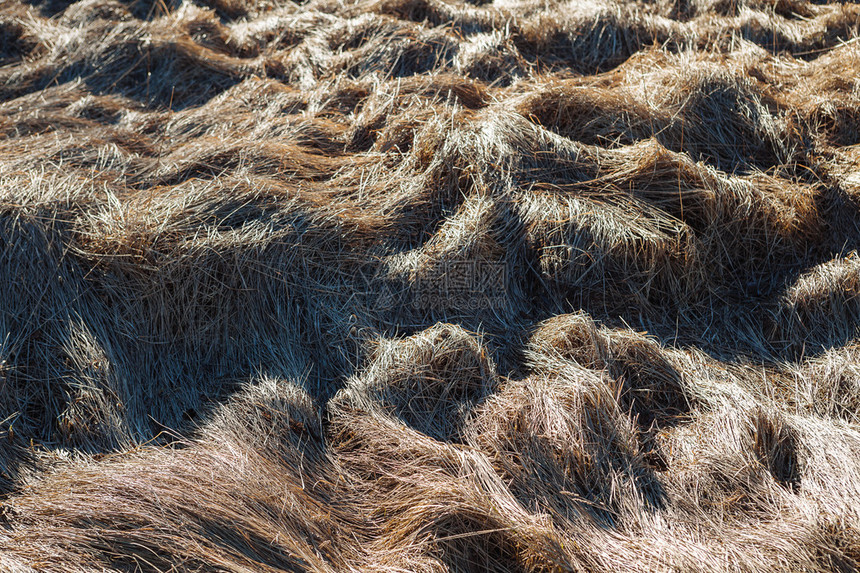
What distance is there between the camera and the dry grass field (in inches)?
81.9

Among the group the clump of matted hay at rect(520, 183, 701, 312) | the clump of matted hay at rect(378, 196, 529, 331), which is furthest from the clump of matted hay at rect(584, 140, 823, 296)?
the clump of matted hay at rect(378, 196, 529, 331)

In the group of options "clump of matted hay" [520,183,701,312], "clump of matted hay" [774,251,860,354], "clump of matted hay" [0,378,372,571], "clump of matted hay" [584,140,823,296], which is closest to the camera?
"clump of matted hay" [0,378,372,571]

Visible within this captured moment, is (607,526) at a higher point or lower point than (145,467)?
lower

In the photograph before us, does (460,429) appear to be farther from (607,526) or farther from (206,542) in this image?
(206,542)

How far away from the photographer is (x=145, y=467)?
2.21m

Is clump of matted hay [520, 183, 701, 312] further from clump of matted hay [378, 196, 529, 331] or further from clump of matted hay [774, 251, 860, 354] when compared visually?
clump of matted hay [774, 251, 860, 354]

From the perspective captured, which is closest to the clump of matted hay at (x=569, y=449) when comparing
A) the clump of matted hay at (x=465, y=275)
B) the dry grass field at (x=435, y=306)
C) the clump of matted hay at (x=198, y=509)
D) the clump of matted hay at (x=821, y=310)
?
the dry grass field at (x=435, y=306)

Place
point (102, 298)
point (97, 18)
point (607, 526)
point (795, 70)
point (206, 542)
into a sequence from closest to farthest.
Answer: point (206, 542), point (607, 526), point (102, 298), point (795, 70), point (97, 18)

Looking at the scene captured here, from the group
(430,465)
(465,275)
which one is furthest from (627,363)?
(430,465)

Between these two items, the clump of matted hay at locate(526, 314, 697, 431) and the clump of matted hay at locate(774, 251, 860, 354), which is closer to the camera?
the clump of matted hay at locate(526, 314, 697, 431)

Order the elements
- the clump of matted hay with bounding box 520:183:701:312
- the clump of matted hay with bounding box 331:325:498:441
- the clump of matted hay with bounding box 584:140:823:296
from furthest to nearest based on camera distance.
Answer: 1. the clump of matted hay with bounding box 584:140:823:296
2. the clump of matted hay with bounding box 520:183:701:312
3. the clump of matted hay with bounding box 331:325:498:441

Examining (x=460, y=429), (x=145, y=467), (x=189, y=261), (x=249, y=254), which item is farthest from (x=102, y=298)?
(x=460, y=429)

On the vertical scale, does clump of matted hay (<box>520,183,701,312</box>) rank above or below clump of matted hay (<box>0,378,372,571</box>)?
above

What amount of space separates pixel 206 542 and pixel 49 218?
1.78 m
